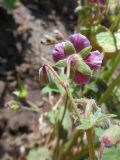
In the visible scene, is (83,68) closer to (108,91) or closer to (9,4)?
(108,91)

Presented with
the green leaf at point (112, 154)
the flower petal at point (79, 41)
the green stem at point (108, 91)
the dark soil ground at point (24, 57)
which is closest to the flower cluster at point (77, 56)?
the flower petal at point (79, 41)

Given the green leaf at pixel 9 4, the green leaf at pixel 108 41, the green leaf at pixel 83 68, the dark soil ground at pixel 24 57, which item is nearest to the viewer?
the green leaf at pixel 83 68

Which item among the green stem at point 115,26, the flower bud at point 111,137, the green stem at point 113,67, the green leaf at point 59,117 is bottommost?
the flower bud at point 111,137

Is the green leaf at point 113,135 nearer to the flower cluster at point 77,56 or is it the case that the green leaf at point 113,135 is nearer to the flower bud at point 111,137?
the flower bud at point 111,137

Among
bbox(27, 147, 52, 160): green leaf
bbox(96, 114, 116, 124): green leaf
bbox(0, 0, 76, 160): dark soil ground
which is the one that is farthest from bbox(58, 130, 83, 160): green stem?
bbox(96, 114, 116, 124): green leaf

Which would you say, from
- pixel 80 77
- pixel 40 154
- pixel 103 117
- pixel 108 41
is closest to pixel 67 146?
pixel 40 154

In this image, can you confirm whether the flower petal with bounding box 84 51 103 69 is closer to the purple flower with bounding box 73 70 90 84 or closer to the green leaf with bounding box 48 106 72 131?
the purple flower with bounding box 73 70 90 84
